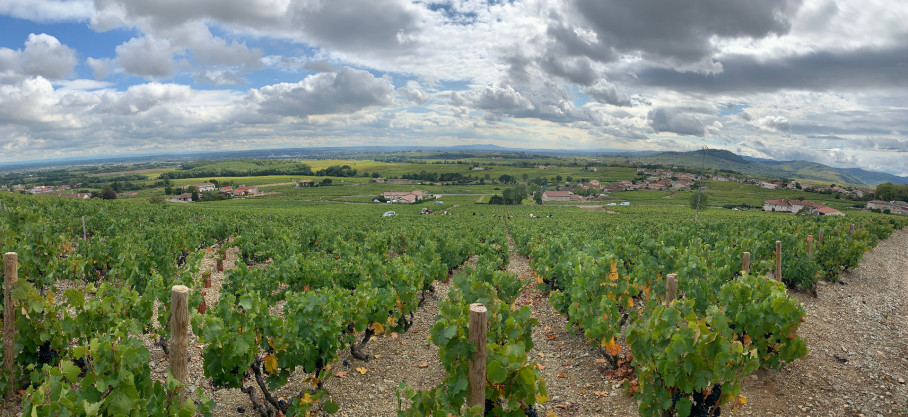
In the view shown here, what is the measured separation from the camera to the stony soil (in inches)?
241

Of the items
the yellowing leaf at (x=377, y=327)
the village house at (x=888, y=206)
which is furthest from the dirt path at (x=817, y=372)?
the village house at (x=888, y=206)

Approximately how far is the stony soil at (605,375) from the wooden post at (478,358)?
8.23 feet

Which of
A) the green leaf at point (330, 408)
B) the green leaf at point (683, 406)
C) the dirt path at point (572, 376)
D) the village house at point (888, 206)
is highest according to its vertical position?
the green leaf at point (683, 406)

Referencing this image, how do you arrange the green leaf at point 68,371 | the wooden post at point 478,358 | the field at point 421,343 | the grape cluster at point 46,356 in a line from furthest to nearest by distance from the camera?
1. the grape cluster at point 46,356
2. the field at point 421,343
3. the wooden post at point 478,358
4. the green leaf at point 68,371

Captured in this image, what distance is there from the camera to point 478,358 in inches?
158

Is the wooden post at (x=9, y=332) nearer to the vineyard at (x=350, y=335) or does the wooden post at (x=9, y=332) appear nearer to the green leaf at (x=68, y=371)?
the vineyard at (x=350, y=335)

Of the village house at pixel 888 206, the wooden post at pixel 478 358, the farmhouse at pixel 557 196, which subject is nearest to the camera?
the wooden post at pixel 478 358

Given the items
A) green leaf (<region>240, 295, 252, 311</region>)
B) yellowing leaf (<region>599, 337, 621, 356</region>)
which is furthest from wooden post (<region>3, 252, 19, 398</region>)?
yellowing leaf (<region>599, 337, 621, 356</region>)

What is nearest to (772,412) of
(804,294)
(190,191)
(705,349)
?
(705,349)

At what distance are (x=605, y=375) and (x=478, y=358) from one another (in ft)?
13.6

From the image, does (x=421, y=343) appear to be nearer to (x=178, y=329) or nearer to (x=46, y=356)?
(x=178, y=329)

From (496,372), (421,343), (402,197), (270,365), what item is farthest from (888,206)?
(270,365)

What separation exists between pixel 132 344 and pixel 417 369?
445 centimetres

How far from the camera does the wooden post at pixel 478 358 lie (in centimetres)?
392
